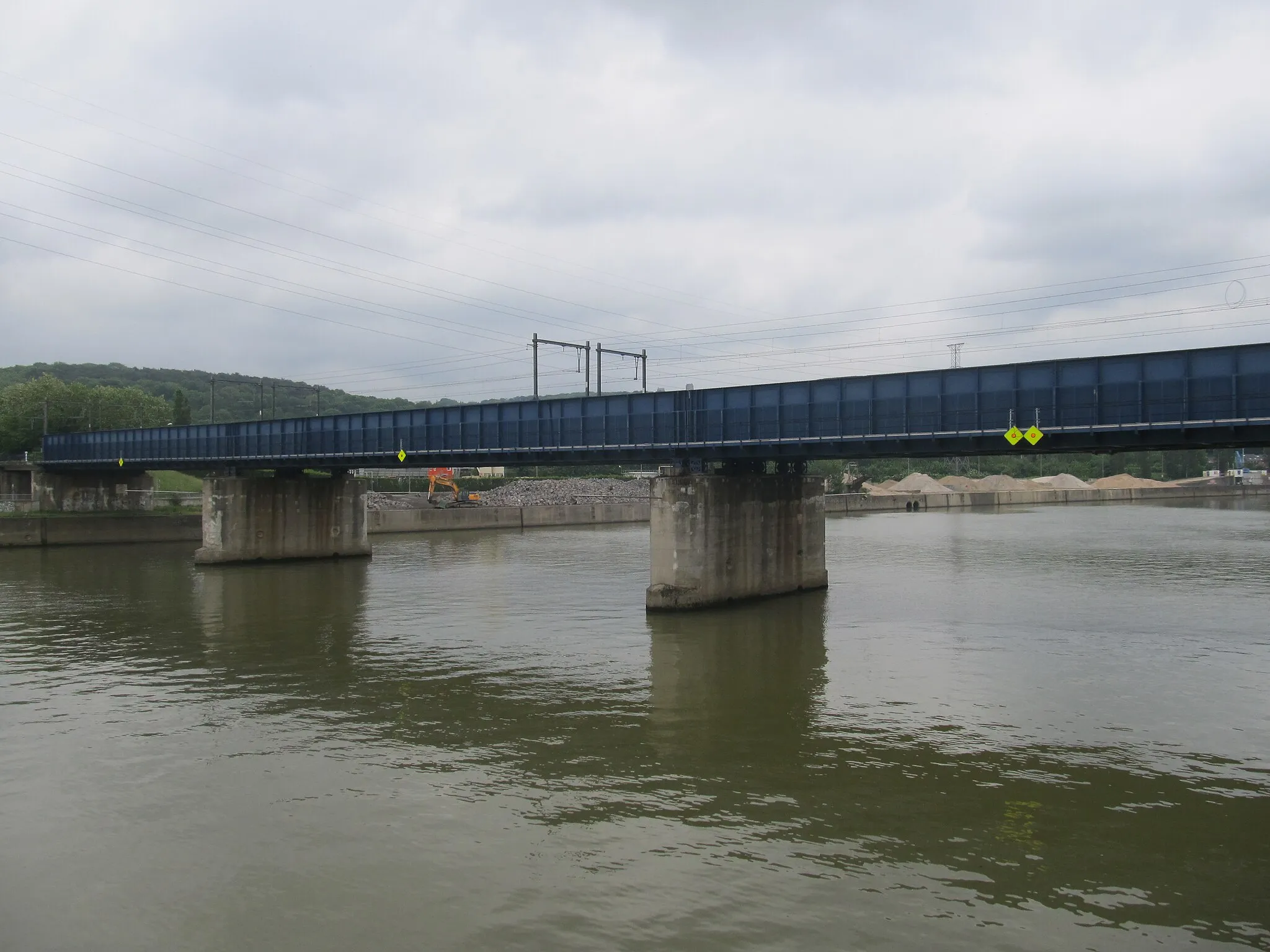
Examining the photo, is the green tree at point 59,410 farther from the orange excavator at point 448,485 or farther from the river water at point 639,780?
the river water at point 639,780

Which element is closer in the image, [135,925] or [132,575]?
[135,925]

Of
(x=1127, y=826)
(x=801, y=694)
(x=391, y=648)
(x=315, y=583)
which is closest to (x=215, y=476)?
(x=315, y=583)

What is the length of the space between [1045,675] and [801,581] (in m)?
18.7

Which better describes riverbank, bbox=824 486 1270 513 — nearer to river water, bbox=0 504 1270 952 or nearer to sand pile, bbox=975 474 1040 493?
sand pile, bbox=975 474 1040 493

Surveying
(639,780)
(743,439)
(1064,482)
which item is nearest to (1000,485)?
(1064,482)

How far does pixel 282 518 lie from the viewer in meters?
60.3

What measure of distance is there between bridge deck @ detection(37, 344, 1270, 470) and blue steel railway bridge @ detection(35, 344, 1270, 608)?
0.20 ft

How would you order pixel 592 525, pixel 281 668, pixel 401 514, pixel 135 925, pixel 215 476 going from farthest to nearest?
pixel 592 525
pixel 401 514
pixel 215 476
pixel 281 668
pixel 135 925

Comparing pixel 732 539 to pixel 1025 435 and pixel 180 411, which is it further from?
pixel 180 411

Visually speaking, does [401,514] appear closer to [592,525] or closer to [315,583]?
[592,525]

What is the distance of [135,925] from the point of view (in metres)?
11.4

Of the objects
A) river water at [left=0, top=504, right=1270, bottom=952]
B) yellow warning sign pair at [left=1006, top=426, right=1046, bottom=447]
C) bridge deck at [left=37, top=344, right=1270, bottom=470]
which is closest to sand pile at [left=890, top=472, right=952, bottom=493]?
bridge deck at [left=37, top=344, right=1270, bottom=470]

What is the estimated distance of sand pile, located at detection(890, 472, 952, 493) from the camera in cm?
16012

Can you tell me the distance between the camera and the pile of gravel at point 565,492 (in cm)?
11812
